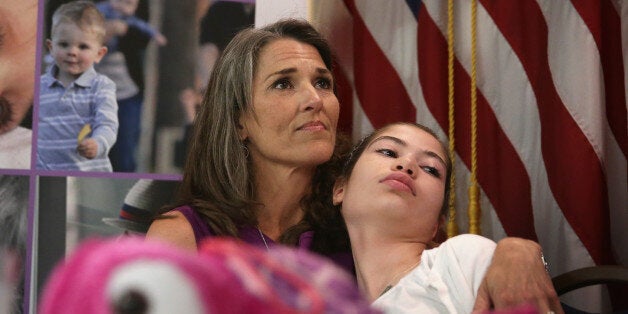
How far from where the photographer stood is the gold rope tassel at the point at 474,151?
2.02m

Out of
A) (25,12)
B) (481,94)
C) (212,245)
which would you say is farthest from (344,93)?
(212,245)

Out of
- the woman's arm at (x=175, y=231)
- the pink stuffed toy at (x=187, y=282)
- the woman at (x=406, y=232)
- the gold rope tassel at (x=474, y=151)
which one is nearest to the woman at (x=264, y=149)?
the woman's arm at (x=175, y=231)

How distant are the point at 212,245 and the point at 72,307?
101 millimetres

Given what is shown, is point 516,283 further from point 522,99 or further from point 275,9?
point 275,9

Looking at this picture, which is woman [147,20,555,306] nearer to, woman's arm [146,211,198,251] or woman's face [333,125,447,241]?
woman's arm [146,211,198,251]

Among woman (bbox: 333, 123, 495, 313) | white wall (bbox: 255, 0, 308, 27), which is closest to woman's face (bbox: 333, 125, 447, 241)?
woman (bbox: 333, 123, 495, 313)

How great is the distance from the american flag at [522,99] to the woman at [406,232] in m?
0.63

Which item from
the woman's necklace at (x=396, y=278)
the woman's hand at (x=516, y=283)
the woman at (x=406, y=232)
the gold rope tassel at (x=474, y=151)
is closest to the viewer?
the woman's hand at (x=516, y=283)

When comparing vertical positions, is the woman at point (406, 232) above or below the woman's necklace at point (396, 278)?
above

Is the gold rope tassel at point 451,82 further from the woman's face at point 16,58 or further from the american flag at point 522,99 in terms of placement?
the woman's face at point 16,58

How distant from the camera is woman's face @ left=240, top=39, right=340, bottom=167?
1727 mm

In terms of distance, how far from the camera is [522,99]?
2160mm

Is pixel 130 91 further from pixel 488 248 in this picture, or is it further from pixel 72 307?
pixel 72 307

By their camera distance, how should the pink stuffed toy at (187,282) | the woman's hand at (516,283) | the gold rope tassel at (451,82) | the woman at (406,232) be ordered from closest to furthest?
the pink stuffed toy at (187,282) < the woman's hand at (516,283) < the woman at (406,232) < the gold rope tassel at (451,82)
